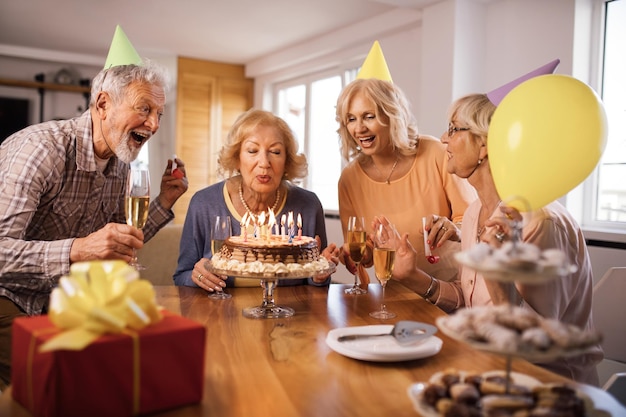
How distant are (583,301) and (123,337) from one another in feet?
4.27

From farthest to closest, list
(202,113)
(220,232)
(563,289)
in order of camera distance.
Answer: (202,113) < (220,232) < (563,289)

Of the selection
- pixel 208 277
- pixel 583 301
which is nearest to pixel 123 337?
pixel 208 277

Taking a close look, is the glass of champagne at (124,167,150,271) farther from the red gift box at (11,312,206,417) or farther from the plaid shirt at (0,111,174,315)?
the red gift box at (11,312,206,417)

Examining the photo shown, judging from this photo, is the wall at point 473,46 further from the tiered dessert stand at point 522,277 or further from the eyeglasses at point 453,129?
the tiered dessert stand at point 522,277

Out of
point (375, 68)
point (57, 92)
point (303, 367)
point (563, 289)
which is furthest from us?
point (57, 92)

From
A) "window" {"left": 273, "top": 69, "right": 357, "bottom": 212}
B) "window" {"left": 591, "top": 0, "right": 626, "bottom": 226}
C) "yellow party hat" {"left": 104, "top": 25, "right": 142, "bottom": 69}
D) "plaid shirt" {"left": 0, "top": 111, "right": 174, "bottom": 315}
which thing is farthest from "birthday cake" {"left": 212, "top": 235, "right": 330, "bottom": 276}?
"window" {"left": 273, "top": 69, "right": 357, "bottom": 212}

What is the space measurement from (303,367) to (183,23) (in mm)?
5618

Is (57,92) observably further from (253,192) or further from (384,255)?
(384,255)

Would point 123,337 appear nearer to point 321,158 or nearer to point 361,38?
point 361,38

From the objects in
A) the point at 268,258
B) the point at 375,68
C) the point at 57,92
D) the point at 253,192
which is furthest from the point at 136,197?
the point at 57,92

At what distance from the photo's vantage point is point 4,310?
1.72 m

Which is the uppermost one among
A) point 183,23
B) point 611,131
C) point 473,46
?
point 183,23

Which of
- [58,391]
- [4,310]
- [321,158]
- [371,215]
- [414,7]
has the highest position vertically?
[414,7]

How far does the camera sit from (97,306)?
80 centimetres
